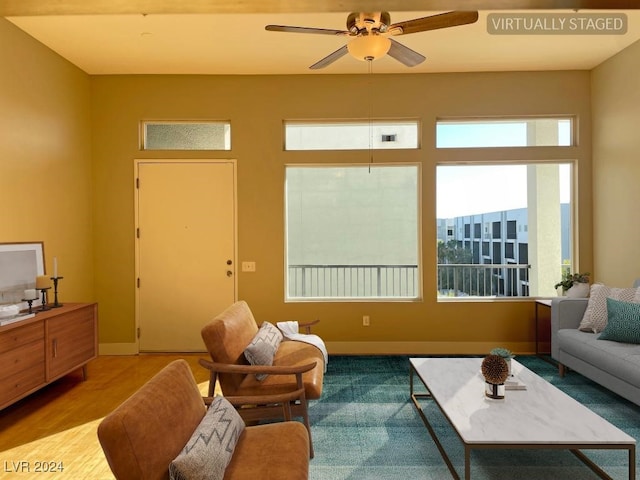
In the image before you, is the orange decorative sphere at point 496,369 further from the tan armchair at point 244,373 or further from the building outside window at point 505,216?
the building outside window at point 505,216

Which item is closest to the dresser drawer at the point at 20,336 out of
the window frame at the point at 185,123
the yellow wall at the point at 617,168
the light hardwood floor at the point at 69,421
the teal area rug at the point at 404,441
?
the light hardwood floor at the point at 69,421

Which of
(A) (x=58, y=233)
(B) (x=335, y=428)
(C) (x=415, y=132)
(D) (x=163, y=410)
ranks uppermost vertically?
(C) (x=415, y=132)

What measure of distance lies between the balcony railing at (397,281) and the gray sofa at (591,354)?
0.96 m

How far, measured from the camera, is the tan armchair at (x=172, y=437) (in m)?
1.42

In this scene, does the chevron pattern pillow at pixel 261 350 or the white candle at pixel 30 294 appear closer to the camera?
the chevron pattern pillow at pixel 261 350

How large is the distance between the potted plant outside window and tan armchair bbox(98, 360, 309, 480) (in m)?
3.63

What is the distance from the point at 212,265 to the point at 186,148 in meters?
1.41

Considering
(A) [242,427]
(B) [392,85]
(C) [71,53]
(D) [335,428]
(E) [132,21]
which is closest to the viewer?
(A) [242,427]

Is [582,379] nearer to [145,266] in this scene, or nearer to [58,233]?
[145,266]

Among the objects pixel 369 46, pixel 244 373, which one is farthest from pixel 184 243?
pixel 369 46

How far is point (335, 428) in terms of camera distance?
9.98 feet

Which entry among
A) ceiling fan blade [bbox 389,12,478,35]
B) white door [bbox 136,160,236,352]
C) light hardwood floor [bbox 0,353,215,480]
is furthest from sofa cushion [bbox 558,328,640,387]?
white door [bbox 136,160,236,352]

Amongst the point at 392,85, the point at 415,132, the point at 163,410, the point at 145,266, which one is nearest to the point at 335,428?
the point at 163,410

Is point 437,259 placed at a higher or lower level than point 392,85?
lower
